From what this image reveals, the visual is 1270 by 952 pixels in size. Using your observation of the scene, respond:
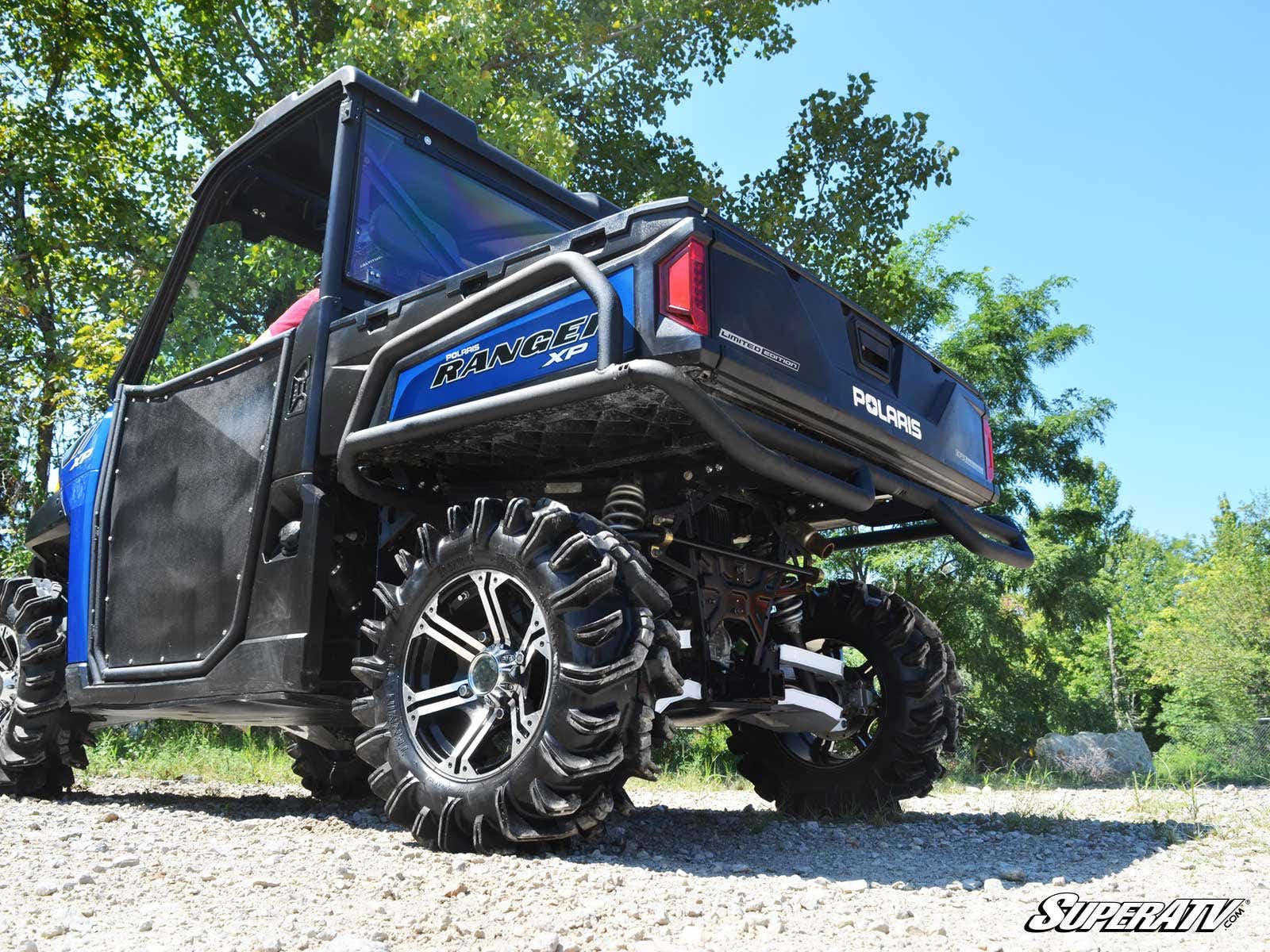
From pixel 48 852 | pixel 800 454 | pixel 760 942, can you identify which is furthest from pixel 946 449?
pixel 48 852

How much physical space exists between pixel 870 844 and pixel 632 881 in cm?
135

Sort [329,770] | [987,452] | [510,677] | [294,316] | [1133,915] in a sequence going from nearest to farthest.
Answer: [1133,915] → [510,677] → [987,452] → [294,316] → [329,770]

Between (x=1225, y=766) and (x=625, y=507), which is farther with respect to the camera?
(x=1225, y=766)

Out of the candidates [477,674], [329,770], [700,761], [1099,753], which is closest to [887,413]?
[477,674]

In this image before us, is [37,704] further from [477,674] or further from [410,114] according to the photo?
[410,114]

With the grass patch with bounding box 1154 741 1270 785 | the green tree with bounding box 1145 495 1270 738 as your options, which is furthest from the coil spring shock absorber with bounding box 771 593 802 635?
the green tree with bounding box 1145 495 1270 738

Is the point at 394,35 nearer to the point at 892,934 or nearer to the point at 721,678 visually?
the point at 721,678

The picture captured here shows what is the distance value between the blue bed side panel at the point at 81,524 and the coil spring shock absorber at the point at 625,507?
112 inches

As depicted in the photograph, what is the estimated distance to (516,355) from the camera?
353 centimetres

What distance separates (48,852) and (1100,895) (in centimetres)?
318

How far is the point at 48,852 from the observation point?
3.52 meters

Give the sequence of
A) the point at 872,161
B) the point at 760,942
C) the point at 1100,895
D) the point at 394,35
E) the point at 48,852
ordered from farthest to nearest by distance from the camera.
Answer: the point at 872,161
the point at 394,35
the point at 48,852
the point at 1100,895
the point at 760,942

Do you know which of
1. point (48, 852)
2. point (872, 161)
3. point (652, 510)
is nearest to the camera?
point (48, 852)

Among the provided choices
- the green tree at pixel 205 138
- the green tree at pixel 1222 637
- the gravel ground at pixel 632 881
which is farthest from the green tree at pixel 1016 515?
the gravel ground at pixel 632 881
